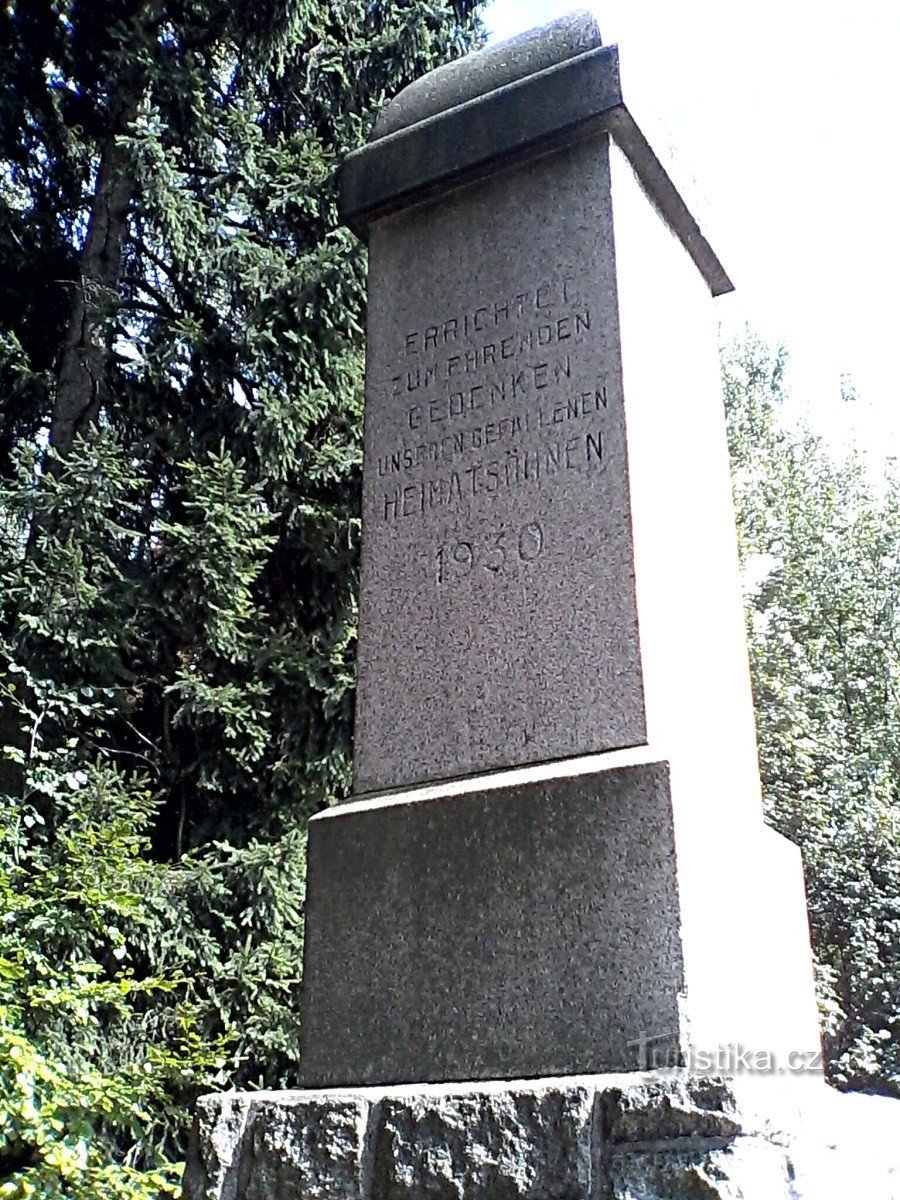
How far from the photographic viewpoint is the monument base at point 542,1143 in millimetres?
1932

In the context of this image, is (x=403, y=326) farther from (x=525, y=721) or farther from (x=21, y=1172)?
(x=21, y=1172)

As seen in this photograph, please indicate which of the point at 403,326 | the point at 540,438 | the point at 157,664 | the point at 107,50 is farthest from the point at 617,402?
the point at 107,50

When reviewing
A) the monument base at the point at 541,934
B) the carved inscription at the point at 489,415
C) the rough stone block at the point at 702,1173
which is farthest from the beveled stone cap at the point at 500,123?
the rough stone block at the point at 702,1173

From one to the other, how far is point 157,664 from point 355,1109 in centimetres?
406

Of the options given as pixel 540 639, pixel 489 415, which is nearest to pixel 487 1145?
pixel 540 639

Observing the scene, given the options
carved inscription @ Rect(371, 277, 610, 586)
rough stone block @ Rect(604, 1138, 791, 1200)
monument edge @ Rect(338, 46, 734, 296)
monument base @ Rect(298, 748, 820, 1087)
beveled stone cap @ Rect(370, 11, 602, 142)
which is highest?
beveled stone cap @ Rect(370, 11, 602, 142)

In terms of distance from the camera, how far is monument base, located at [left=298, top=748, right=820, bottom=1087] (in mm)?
2291

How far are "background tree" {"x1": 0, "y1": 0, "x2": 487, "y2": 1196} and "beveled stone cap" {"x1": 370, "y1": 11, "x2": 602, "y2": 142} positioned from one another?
8.66ft

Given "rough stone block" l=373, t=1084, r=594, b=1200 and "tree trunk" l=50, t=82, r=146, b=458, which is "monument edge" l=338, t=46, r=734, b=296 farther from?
"tree trunk" l=50, t=82, r=146, b=458

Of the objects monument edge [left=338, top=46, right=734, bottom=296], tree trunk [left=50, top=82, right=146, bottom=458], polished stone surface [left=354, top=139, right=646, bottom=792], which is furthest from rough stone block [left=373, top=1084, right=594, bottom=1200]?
tree trunk [left=50, top=82, right=146, bottom=458]

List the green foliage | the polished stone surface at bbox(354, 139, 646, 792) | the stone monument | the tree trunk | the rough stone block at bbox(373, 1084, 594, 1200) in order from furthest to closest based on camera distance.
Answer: the green foliage, the tree trunk, the polished stone surface at bbox(354, 139, 646, 792), the stone monument, the rough stone block at bbox(373, 1084, 594, 1200)

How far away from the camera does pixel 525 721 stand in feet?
8.80

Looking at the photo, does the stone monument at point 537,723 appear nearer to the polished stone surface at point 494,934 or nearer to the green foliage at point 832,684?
the polished stone surface at point 494,934

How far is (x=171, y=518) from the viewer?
639 centimetres
